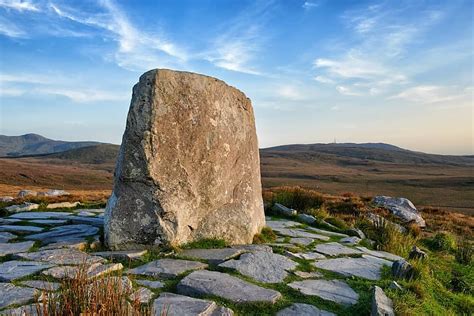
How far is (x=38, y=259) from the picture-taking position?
5203 millimetres

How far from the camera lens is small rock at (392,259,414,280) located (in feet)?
17.6

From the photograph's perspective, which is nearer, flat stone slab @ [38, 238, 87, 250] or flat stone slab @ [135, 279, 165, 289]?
flat stone slab @ [135, 279, 165, 289]

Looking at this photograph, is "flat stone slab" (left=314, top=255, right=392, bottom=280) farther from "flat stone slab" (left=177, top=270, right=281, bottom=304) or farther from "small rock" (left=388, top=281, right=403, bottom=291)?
"flat stone slab" (left=177, top=270, right=281, bottom=304)

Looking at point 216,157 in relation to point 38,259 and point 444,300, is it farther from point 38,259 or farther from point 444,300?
point 444,300

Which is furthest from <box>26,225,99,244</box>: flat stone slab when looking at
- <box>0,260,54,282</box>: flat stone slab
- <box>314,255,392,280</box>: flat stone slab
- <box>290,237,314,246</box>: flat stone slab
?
<box>314,255,392,280</box>: flat stone slab

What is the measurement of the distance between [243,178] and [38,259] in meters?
3.26

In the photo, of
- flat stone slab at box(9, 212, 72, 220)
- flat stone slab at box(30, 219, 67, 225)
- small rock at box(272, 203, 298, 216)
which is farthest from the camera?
small rock at box(272, 203, 298, 216)

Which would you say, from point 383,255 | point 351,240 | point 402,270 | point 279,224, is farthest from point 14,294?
point 279,224

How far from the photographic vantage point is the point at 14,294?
12.8 ft

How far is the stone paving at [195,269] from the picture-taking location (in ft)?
13.1

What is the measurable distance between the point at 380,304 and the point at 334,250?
2.83 metres

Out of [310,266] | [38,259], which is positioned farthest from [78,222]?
[310,266]

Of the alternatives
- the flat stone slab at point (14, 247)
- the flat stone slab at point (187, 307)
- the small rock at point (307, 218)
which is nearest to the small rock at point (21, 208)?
the flat stone slab at point (14, 247)

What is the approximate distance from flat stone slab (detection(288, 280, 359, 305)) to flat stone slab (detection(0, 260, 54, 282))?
281 centimetres
